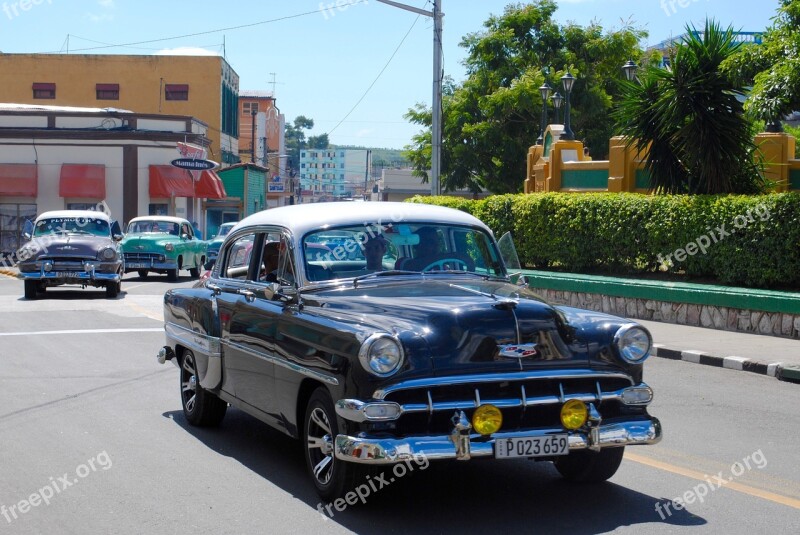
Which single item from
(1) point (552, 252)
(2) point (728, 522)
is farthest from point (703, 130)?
(2) point (728, 522)

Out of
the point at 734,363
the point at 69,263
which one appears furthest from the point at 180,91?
the point at 734,363

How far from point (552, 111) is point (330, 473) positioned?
43529mm

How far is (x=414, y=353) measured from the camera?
5.53m

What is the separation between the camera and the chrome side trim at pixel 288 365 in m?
5.82

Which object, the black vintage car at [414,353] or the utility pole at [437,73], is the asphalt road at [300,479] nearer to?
the black vintage car at [414,353]

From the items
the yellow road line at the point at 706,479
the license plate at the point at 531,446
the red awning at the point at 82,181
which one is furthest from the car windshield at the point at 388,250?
the red awning at the point at 82,181

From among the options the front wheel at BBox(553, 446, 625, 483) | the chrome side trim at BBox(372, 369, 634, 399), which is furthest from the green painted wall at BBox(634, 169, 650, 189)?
the chrome side trim at BBox(372, 369, 634, 399)

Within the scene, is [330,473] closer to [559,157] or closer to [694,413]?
[694,413]

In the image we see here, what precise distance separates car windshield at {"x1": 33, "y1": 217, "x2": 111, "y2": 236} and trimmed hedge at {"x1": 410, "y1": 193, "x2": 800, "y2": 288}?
833 cm

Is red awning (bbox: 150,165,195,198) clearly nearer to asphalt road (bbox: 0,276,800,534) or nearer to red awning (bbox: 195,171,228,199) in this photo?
red awning (bbox: 195,171,228,199)

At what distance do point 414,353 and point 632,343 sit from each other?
4.66 ft

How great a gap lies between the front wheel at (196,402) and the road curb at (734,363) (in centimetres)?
682

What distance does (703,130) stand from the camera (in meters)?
18.1

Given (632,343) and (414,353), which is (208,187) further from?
(414,353)
